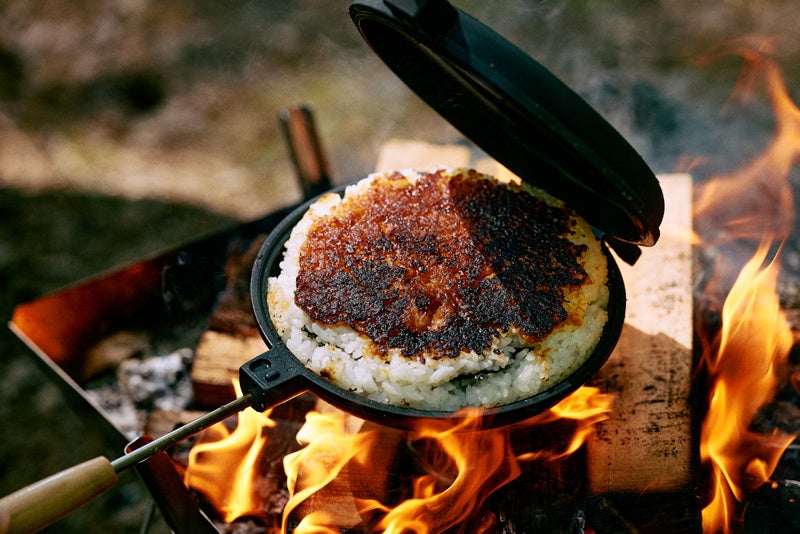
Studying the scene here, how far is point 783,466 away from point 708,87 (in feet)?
11.2

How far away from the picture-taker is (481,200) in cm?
236

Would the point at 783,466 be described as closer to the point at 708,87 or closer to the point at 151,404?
the point at 151,404

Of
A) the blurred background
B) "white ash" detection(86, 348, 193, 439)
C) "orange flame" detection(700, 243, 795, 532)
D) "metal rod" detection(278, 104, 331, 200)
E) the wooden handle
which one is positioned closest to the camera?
the wooden handle

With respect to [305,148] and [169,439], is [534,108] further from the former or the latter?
[305,148]

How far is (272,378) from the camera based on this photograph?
1.88 m

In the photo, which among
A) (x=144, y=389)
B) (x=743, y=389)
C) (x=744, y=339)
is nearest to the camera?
(x=743, y=389)

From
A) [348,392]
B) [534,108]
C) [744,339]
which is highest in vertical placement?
[534,108]

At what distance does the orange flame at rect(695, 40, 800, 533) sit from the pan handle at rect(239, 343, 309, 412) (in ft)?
5.16

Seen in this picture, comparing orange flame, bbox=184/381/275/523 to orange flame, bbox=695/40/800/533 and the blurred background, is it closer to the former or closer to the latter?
the blurred background

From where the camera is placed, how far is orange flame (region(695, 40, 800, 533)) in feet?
8.10

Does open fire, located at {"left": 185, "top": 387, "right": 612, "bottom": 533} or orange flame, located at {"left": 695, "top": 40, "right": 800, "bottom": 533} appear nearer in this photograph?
open fire, located at {"left": 185, "top": 387, "right": 612, "bottom": 533}

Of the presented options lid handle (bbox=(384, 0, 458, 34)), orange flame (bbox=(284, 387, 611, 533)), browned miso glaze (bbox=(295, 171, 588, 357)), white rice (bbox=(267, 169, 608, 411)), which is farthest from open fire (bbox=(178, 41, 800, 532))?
lid handle (bbox=(384, 0, 458, 34))

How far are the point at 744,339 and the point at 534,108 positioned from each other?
1723mm

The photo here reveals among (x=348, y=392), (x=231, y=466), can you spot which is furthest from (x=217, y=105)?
(x=348, y=392)
